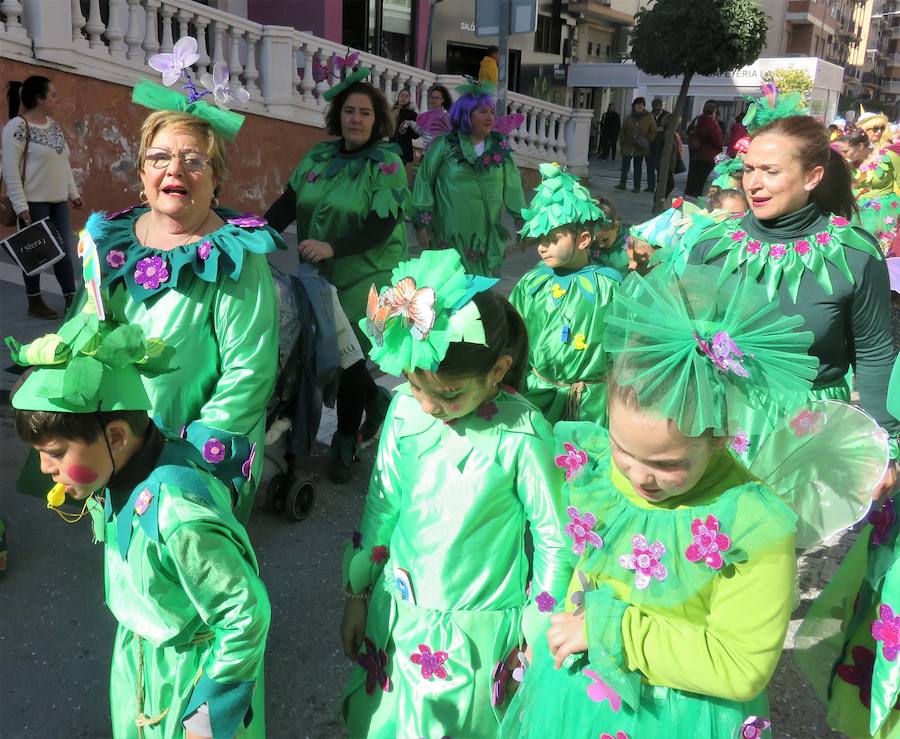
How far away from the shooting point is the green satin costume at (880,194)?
24.4 feet

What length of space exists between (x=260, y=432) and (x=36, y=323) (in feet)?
12.6

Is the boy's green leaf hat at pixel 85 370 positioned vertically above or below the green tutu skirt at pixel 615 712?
above

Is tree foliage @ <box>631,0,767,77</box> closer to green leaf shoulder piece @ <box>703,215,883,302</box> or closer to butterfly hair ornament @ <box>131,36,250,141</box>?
green leaf shoulder piece @ <box>703,215,883,302</box>

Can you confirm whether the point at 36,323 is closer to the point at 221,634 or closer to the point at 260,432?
the point at 260,432

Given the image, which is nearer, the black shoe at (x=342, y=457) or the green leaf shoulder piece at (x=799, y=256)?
the green leaf shoulder piece at (x=799, y=256)

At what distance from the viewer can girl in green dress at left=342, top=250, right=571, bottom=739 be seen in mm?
2031

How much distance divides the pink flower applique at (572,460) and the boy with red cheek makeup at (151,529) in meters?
0.72

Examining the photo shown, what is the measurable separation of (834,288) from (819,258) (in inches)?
4.5

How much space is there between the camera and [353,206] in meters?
4.02

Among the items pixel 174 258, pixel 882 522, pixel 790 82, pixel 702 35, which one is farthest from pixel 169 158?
pixel 702 35

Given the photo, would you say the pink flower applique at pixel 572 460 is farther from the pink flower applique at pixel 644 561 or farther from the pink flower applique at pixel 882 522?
the pink flower applique at pixel 882 522

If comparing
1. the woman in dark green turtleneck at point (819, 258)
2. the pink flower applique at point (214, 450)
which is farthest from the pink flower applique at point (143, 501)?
the woman in dark green turtleneck at point (819, 258)

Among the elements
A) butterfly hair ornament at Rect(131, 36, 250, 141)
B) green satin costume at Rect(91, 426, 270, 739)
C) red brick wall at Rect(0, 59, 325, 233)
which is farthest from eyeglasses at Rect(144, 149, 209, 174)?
red brick wall at Rect(0, 59, 325, 233)

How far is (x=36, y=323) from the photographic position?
18.8 feet
